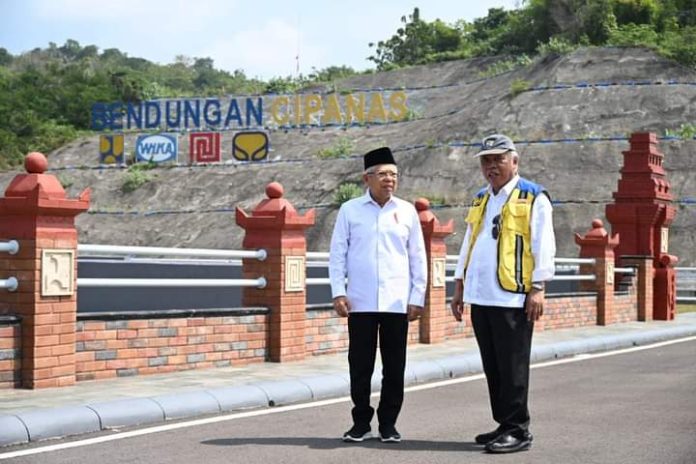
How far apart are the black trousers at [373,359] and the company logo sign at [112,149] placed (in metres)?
70.5

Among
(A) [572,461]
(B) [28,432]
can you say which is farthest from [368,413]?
(B) [28,432]

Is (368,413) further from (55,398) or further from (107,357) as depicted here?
(107,357)

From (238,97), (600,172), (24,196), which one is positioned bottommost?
(24,196)

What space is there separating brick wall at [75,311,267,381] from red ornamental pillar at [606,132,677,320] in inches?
586

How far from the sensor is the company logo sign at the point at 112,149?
77625mm

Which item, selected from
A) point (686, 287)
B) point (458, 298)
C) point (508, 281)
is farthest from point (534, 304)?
point (686, 287)

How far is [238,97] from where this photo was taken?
3406 inches

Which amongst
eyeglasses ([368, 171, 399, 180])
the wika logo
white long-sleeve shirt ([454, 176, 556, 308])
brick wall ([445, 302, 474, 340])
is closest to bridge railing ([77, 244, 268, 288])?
eyeglasses ([368, 171, 399, 180])

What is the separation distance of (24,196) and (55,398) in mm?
1867

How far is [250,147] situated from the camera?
71.7 meters

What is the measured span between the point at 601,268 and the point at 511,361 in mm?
16130

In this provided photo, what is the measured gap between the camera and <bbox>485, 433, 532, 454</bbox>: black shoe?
7977 mm

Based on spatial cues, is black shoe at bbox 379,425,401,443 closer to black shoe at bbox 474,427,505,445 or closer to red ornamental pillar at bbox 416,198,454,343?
black shoe at bbox 474,427,505,445

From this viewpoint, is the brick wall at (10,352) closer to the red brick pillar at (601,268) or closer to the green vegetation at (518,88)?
the red brick pillar at (601,268)
